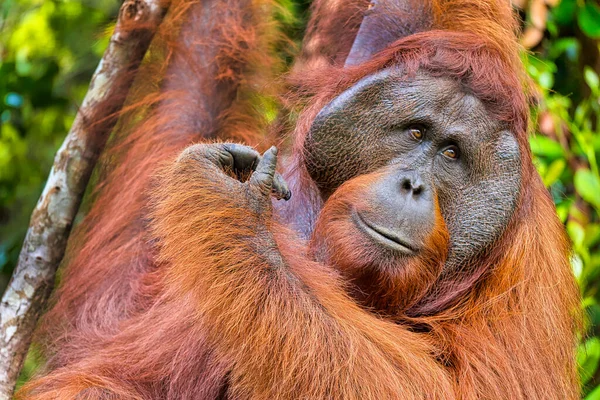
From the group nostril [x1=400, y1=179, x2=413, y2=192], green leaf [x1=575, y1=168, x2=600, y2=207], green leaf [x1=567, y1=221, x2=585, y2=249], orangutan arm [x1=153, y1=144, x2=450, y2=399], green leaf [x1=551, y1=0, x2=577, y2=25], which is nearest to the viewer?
orangutan arm [x1=153, y1=144, x2=450, y2=399]

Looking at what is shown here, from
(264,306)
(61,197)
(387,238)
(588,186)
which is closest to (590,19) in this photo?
(588,186)

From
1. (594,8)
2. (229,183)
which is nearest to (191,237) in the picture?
(229,183)

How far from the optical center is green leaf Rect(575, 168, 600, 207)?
3.66 m

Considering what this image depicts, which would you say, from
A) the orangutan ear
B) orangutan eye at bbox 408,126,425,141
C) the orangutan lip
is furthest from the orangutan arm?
the orangutan ear

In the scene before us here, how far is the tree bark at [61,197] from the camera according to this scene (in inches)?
122

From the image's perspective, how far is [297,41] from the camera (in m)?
4.08

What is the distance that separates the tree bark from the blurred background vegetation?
44 cm

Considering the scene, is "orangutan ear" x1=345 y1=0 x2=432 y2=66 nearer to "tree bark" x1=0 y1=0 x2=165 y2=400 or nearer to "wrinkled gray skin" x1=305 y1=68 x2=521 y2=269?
"wrinkled gray skin" x1=305 y1=68 x2=521 y2=269

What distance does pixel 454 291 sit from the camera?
2693 millimetres

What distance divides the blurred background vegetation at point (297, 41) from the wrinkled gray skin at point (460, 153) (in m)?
1.10

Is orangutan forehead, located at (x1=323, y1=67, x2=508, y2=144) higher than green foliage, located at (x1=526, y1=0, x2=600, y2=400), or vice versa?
orangutan forehead, located at (x1=323, y1=67, x2=508, y2=144)

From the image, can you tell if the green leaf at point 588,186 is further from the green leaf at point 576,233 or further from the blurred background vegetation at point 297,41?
the green leaf at point 576,233

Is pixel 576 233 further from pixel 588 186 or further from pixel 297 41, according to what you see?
pixel 297 41

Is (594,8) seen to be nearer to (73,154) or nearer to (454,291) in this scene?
(454,291)
